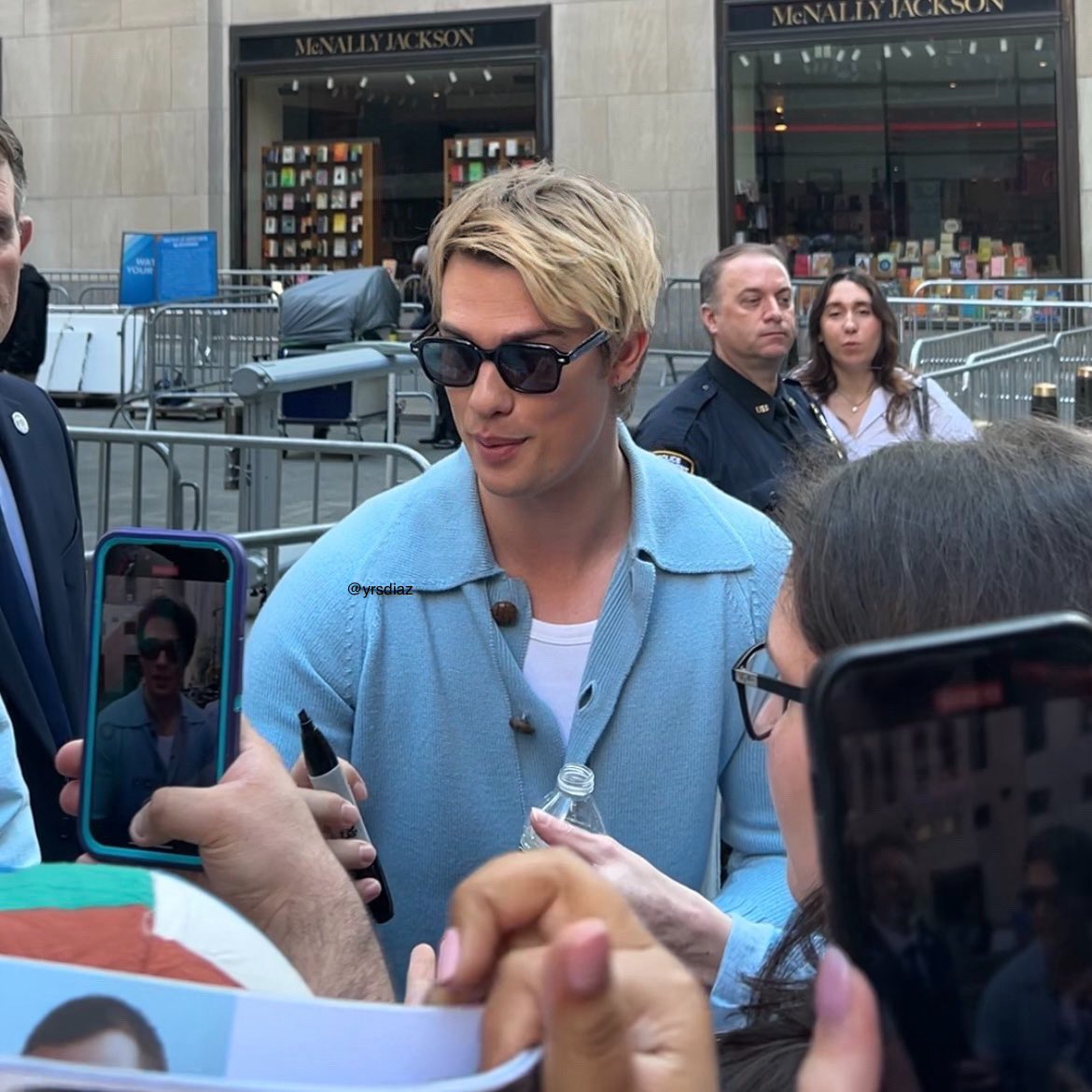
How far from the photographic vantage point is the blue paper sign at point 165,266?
15.0m

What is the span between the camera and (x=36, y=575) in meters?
2.80

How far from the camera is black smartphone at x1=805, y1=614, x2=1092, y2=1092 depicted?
888mm

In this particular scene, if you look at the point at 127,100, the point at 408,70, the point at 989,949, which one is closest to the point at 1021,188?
the point at 408,70

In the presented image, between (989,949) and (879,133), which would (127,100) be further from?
(989,949)

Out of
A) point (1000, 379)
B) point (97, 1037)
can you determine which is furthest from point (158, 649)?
point (1000, 379)

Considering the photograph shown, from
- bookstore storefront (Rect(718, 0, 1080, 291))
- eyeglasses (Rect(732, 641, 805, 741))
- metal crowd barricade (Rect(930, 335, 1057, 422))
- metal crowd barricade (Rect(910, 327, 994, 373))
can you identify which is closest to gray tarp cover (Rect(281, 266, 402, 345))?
metal crowd barricade (Rect(910, 327, 994, 373))

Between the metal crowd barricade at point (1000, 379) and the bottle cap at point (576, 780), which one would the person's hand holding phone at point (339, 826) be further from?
the metal crowd barricade at point (1000, 379)

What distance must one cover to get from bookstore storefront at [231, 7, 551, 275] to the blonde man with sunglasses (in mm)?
18573

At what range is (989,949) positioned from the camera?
2.95ft

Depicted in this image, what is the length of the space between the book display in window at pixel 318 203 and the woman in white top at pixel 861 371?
15.3m

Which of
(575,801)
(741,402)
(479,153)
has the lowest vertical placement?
(575,801)

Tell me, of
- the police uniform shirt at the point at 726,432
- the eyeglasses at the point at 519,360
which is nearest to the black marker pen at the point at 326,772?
the eyeglasses at the point at 519,360

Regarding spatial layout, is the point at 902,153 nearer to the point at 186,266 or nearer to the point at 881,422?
the point at 186,266

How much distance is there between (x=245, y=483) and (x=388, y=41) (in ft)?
49.9
